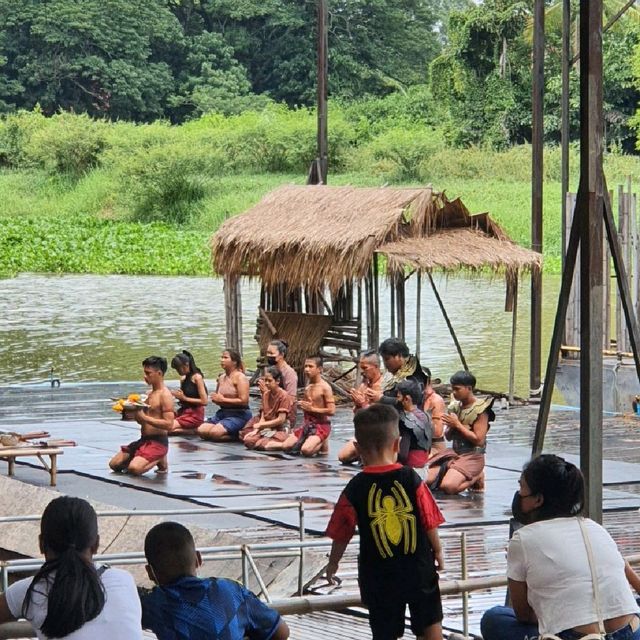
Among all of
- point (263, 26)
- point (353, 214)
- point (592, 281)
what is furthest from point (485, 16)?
point (592, 281)

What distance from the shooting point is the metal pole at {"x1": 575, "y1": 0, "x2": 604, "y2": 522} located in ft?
20.7

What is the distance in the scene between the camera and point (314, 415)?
1230cm

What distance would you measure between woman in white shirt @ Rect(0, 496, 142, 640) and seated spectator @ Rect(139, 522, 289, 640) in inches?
5.7

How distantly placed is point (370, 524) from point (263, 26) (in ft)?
161

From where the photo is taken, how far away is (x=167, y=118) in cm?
5303

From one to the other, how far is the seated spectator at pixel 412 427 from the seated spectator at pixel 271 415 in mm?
2193

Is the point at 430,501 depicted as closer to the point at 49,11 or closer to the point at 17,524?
the point at 17,524

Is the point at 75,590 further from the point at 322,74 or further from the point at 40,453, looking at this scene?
the point at 322,74

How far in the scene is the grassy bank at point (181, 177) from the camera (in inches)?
1416

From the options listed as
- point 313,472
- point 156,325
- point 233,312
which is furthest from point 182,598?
point 156,325

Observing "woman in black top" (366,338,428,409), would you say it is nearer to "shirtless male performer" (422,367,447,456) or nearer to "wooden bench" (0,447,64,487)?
"shirtless male performer" (422,367,447,456)

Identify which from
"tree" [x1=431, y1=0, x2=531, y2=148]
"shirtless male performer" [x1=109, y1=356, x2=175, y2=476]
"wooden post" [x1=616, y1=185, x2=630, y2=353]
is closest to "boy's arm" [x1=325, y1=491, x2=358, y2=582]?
"shirtless male performer" [x1=109, y1=356, x2=175, y2=476]

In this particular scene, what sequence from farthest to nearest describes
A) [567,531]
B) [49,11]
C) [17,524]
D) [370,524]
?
[49,11] < [17,524] < [370,524] < [567,531]

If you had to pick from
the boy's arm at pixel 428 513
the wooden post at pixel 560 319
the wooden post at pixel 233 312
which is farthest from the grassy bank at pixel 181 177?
the boy's arm at pixel 428 513
